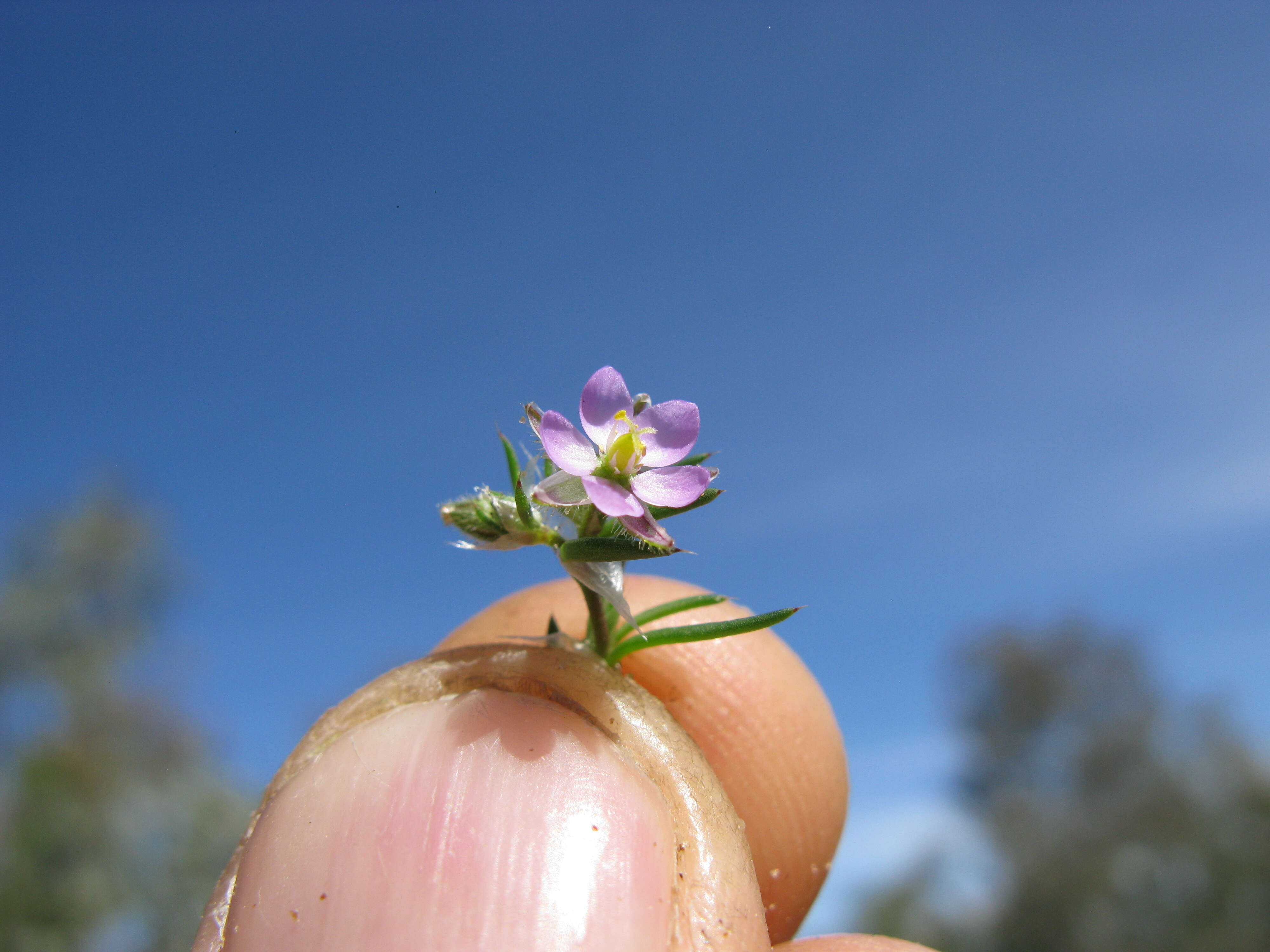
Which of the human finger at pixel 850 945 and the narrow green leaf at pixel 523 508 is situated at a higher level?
the narrow green leaf at pixel 523 508

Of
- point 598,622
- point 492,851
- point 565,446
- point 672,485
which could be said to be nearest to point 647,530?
point 672,485

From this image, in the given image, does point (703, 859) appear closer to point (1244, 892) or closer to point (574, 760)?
point (574, 760)

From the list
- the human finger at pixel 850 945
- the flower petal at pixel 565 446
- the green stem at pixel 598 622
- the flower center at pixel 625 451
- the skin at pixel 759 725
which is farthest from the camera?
the skin at pixel 759 725

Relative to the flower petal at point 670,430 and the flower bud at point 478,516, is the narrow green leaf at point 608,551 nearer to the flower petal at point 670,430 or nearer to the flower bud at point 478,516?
the flower bud at point 478,516

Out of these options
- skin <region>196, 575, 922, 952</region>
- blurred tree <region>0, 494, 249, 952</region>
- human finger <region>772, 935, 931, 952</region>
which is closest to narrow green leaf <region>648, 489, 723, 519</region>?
skin <region>196, 575, 922, 952</region>

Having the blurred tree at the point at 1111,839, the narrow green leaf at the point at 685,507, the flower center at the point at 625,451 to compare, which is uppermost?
the flower center at the point at 625,451

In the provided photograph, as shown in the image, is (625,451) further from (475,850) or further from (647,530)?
(475,850)

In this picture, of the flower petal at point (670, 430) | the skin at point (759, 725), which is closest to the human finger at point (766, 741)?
the skin at point (759, 725)

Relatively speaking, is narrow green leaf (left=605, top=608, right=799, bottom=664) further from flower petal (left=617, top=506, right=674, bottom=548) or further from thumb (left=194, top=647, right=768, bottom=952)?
flower petal (left=617, top=506, right=674, bottom=548)
